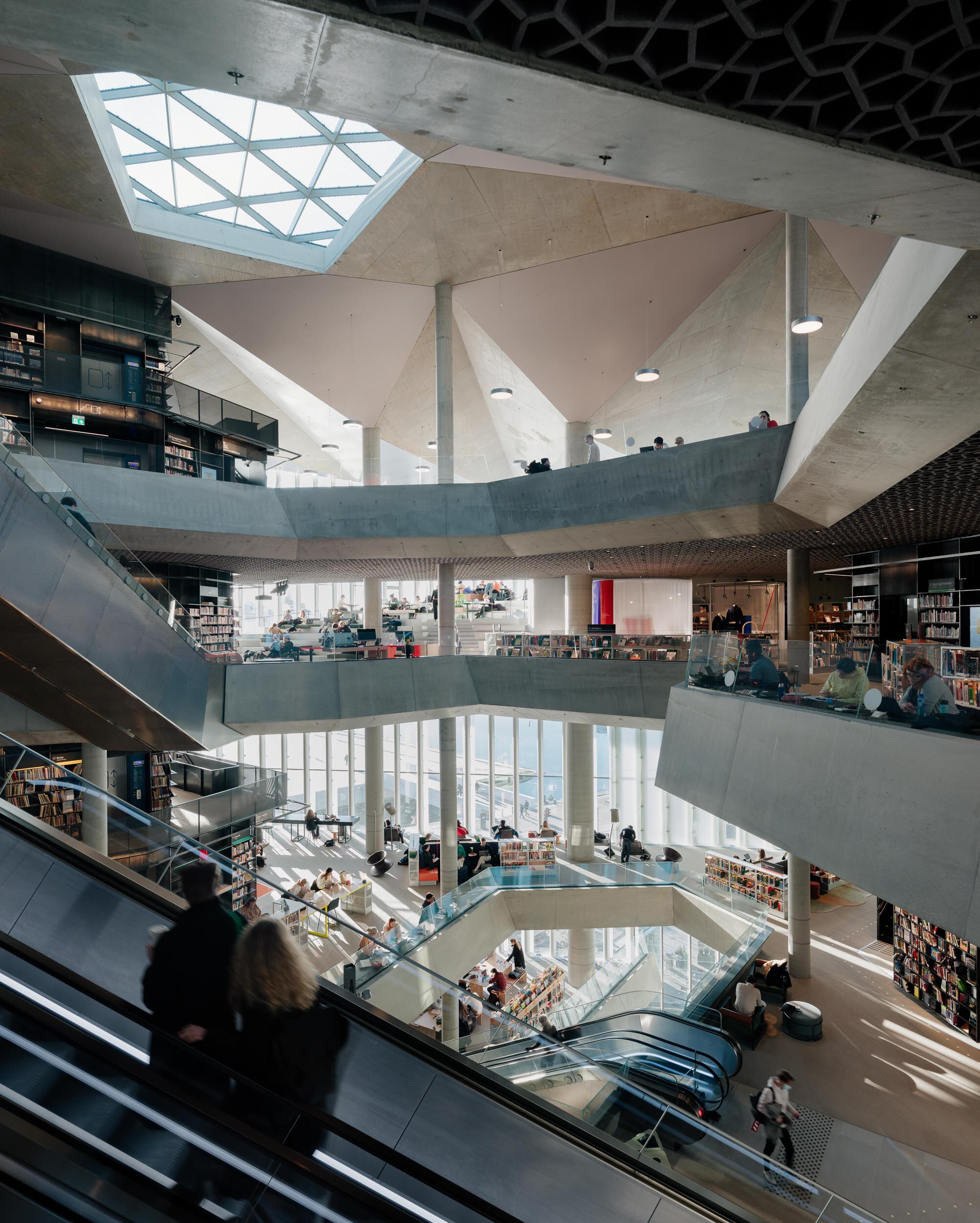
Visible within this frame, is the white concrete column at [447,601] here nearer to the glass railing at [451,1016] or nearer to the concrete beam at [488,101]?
the glass railing at [451,1016]

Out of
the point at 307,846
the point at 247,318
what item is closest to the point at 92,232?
the point at 247,318

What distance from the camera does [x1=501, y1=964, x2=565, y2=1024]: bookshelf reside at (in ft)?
49.0

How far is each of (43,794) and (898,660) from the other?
687cm

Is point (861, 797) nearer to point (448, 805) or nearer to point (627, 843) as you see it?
point (448, 805)

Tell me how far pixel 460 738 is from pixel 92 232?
24.2 meters

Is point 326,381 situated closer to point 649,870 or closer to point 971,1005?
point 649,870

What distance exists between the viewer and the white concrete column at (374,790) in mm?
23734

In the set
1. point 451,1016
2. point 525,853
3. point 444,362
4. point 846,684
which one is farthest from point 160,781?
point 846,684

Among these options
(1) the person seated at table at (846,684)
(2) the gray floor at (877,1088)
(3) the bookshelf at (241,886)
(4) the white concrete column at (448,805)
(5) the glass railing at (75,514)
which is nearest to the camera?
(3) the bookshelf at (241,886)

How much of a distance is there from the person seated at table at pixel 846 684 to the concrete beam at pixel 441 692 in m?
7.86

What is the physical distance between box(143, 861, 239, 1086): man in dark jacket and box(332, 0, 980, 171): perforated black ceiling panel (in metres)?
3.79

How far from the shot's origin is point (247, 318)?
1880 cm

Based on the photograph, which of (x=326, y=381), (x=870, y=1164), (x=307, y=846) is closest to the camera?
(x=870, y=1164)

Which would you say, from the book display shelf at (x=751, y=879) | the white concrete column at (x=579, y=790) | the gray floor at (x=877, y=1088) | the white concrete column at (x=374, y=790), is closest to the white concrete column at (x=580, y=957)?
the white concrete column at (x=579, y=790)
